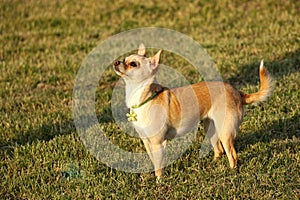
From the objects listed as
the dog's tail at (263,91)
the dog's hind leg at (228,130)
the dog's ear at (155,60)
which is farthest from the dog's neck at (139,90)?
the dog's tail at (263,91)

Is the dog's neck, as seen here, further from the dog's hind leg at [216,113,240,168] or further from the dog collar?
the dog's hind leg at [216,113,240,168]

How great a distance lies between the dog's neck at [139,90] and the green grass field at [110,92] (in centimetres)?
95

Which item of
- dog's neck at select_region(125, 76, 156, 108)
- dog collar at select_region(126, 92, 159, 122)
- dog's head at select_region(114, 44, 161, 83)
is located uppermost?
dog's head at select_region(114, 44, 161, 83)

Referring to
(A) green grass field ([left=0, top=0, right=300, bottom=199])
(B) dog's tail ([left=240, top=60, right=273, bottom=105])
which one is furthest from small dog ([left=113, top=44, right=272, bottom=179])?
(A) green grass field ([left=0, top=0, right=300, bottom=199])

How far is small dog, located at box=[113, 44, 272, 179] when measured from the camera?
20.1 feet

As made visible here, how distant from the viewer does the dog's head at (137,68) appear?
19.7 ft

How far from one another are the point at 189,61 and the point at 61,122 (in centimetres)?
390

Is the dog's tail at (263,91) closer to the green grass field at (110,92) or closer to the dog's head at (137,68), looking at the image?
the green grass field at (110,92)

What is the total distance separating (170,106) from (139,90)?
0.44 meters

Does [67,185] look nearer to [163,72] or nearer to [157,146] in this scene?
[157,146]

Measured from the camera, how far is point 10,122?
27.7ft

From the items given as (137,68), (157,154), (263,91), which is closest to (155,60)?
(137,68)

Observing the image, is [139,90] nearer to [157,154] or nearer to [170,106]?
[170,106]

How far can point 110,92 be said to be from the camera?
392 inches
